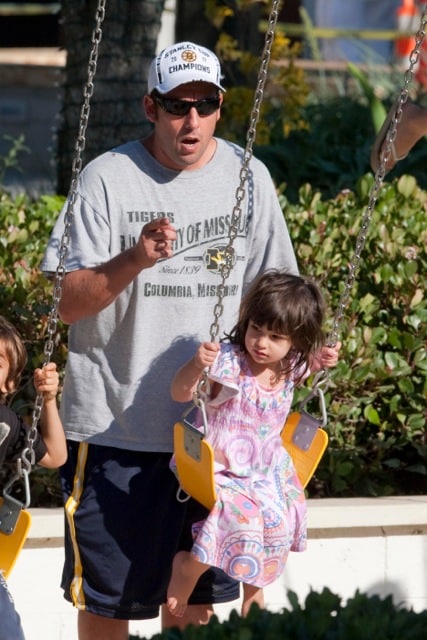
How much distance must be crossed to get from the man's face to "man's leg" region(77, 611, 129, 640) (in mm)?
1352

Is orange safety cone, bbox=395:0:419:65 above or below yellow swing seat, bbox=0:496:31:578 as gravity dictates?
above

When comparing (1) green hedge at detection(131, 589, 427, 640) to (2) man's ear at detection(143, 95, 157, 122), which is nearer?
(1) green hedge at detection(131, 589, 427, 640)

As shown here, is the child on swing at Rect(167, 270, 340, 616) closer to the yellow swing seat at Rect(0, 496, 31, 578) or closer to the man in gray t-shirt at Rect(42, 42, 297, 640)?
the man in gray t-shirt at Rect(42, 42, 297, 640)

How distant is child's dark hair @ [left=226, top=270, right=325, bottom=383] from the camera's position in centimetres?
385

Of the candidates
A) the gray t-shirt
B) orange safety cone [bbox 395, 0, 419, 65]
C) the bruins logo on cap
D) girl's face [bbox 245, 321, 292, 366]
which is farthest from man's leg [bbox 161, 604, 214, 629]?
orange safety cone [bbox 395, 0, 419, 65]

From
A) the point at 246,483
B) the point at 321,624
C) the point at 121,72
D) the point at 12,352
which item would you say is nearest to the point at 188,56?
the point at 12,352

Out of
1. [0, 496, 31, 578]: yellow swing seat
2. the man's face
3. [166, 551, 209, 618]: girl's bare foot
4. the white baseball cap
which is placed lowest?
[166, 551, 209, 618]: girl's bare foot

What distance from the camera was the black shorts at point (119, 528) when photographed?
3.91m

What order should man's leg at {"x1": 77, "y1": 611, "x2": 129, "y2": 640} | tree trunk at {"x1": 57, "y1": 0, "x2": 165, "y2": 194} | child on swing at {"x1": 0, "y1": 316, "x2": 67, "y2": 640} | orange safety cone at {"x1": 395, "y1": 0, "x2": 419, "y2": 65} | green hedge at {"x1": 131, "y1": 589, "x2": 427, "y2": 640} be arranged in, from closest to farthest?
green hedge at {"x1": 131, "y1": 589, "x2": 427, "y2": 640}
child on swing at {"x1": 0, "y1": 316, "x2": 67, "y2": 640}
man's leg at {"x1": 77, "y1": 611, "x2": 129, "y2": 640}
tree trunk at {"x1": 57, "y1": 0, "x2": 165, "y2": 194}
orange safety cone at {"x1": 395, "y1": 0, "x2": 419, "y2": 65}

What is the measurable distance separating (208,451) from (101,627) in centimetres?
80

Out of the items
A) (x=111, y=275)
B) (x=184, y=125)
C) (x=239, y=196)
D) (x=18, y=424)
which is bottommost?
(x=18, y=424)

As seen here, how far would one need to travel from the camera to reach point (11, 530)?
3.61 m

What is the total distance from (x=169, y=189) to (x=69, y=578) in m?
1.17

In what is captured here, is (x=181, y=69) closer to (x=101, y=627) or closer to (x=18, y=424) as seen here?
(x=18, y=424)
